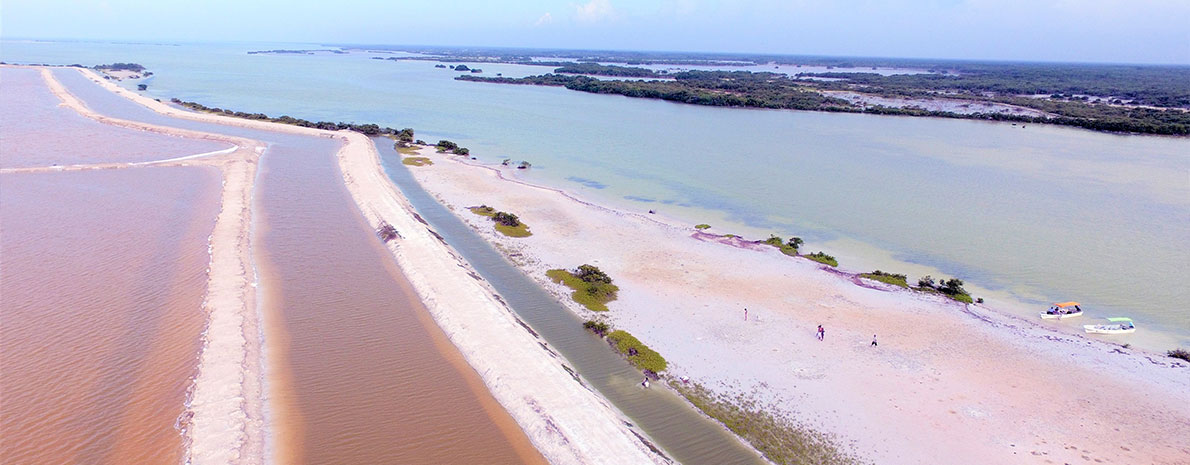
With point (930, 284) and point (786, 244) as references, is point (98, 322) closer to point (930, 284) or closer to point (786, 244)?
point (786, 244)

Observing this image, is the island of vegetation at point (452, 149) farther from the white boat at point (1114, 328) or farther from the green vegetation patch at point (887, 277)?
the white boat at point (1114, 328)

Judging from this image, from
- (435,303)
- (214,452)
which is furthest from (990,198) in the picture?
(214,452)

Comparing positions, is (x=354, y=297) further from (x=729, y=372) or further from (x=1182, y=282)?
(x=1182, y=282)

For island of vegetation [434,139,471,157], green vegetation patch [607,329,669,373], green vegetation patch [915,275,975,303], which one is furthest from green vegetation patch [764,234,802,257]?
island of vegetation [434,139,471,157]

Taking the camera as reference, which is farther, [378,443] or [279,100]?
[279,100]


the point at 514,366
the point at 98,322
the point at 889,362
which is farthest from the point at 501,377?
the point at 98,322

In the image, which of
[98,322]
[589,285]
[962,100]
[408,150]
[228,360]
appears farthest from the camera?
[962,100]
